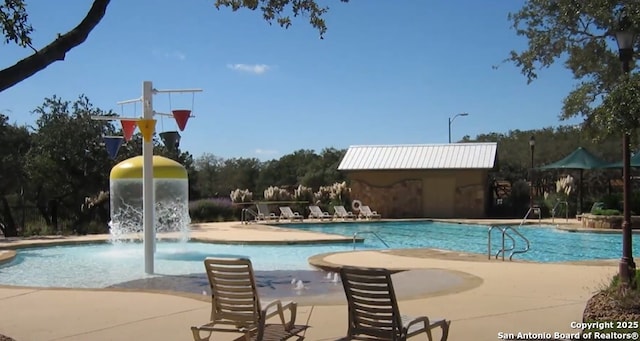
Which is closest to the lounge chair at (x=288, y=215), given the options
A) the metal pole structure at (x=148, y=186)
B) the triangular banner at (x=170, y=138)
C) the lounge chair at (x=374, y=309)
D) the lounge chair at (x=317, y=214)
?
the lounge chair at (x=317, y=214)

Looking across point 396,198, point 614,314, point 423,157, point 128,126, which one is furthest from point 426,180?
point 614,314

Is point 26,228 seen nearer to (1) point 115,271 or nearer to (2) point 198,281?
(1) point 115,271

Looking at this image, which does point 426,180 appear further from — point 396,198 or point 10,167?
point 10,167

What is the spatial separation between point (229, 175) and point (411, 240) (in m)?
37.4

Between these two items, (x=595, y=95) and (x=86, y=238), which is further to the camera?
(x=86, y=238)

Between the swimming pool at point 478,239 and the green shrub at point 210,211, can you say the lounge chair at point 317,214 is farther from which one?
the green shrub at point 210,211

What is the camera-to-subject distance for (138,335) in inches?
241

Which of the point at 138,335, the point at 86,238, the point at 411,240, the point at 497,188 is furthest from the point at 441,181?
the point at 138,335

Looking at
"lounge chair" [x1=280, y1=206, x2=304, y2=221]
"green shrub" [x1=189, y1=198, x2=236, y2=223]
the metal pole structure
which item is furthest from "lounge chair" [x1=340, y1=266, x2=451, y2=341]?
"green shrub" [x1=189, y1=198, x2=236, y2=223]

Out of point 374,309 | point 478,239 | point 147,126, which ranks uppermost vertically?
point 147,126

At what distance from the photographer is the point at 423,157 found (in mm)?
30297

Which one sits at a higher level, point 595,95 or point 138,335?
point 595,95

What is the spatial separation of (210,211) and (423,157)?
10.2 m

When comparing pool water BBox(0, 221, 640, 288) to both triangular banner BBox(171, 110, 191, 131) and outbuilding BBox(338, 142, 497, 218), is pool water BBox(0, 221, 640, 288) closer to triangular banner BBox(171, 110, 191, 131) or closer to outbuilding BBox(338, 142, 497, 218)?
triangular banner BBox(171, 110, 191, 131)
